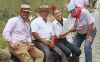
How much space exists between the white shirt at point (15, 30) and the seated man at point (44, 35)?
263mm

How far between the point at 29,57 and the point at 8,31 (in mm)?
611

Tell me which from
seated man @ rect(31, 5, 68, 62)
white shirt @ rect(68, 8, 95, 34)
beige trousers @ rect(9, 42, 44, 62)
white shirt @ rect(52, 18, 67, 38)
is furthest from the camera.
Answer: white shirt @ rect(52, 18, 67, 38)

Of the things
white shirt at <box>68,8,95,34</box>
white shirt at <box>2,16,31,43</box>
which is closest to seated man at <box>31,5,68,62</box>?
white shirt at <box>2,16,31,43</box>

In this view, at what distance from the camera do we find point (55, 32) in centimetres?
585

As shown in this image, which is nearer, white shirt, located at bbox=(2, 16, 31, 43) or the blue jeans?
white shirt, located at bbox=(2, 16, 31, 43)

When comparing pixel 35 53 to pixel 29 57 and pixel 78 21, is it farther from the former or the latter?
pixel 78 21

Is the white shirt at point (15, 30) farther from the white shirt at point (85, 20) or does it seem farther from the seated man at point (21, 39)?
the white shirt at point (85, 20)

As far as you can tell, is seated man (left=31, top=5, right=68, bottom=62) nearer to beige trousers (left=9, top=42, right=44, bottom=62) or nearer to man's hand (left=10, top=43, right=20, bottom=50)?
beige trousers (left=9, top=42, right=44, bottom=62)

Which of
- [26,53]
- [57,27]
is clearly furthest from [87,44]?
[26,53]

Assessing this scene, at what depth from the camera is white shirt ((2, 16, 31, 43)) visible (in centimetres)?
Answer: 504

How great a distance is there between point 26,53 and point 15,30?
0.50 metres

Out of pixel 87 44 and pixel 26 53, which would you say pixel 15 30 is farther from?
pixel 87 44

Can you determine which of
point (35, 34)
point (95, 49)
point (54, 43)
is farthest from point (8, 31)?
point (95, 49)

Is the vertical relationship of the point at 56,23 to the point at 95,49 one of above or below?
above
